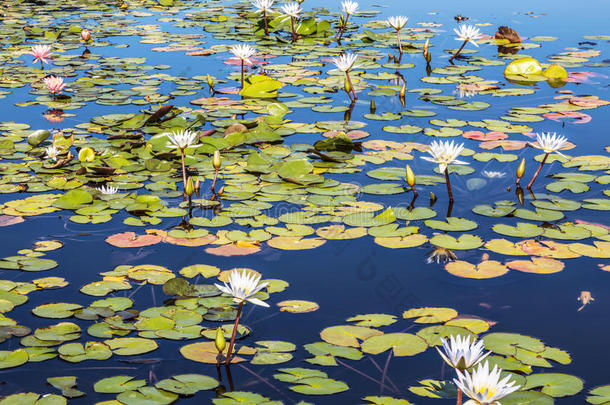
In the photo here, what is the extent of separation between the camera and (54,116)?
19.8 ft

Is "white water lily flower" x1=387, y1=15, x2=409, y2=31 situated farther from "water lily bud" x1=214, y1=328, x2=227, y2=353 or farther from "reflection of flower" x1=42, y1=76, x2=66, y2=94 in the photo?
"water lily bud" x1=214, y1=328, x2=227, y2=353

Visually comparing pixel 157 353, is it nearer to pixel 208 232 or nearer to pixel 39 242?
pixel 208 232

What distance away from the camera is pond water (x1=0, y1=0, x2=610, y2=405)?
8.41 ft

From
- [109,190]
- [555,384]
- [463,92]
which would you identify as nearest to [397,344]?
[555,384]

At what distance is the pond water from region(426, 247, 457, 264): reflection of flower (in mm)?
14

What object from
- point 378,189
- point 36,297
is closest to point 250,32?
point 378,189

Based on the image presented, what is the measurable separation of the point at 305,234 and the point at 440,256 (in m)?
0.76

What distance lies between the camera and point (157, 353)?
266 cm

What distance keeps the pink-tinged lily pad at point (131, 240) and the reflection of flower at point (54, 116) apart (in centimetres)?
259

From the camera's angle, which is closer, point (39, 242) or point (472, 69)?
point (39, 242)

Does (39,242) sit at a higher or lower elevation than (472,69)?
lower

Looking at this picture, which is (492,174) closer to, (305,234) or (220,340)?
(305,234)

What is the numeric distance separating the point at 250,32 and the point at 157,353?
7928 millimetres

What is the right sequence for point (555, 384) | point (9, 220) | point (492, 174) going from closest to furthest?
point (555, 384) → point (9, 220) → point (492, 174)
